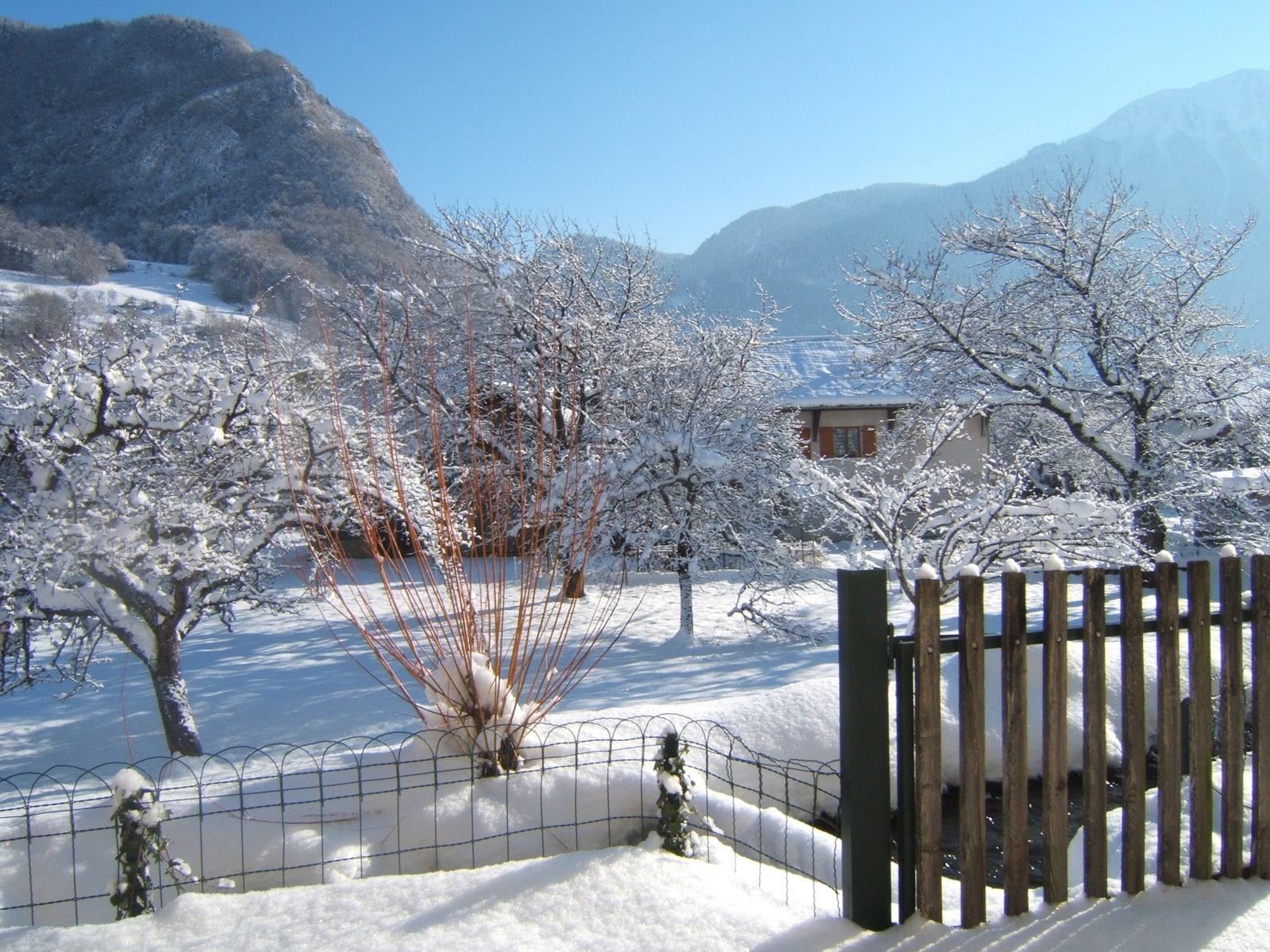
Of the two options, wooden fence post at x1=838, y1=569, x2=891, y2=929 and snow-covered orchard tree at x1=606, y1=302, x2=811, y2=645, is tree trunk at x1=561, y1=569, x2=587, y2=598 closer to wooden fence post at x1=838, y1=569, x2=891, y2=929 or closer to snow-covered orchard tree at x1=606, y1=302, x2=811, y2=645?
wooden fence post at x1=838, y1=569, x2=891, y2=929

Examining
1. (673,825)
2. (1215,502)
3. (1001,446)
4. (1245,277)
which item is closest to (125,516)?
(673,825)

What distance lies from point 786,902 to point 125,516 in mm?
5924

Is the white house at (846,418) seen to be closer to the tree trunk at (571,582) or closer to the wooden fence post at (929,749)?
the tree trunk at (571,582)

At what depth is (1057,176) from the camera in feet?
224

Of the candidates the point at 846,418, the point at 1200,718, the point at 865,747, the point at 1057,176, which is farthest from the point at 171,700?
the point at 1057,176

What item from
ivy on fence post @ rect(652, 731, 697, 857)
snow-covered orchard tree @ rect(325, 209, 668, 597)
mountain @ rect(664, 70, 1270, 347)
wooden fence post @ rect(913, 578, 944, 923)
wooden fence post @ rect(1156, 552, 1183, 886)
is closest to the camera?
wooden fence post @ rect(913, 578, 944, 923)

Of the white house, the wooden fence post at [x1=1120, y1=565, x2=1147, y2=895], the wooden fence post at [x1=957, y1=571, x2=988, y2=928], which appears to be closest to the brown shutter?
the white house

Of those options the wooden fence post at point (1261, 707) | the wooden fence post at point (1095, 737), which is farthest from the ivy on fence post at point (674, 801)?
the wooden fence post at point (1261, 707)

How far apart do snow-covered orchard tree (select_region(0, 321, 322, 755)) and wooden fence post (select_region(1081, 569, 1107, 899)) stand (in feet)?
19.6

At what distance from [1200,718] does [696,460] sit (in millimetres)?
9894

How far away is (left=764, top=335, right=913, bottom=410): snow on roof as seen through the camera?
72.9 ft

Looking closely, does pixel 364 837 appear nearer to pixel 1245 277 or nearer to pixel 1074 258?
pixel 1074 258

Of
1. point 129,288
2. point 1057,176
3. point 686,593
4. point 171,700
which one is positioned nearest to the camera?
point 171,700

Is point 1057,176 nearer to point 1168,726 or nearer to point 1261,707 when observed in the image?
point 1261,707
